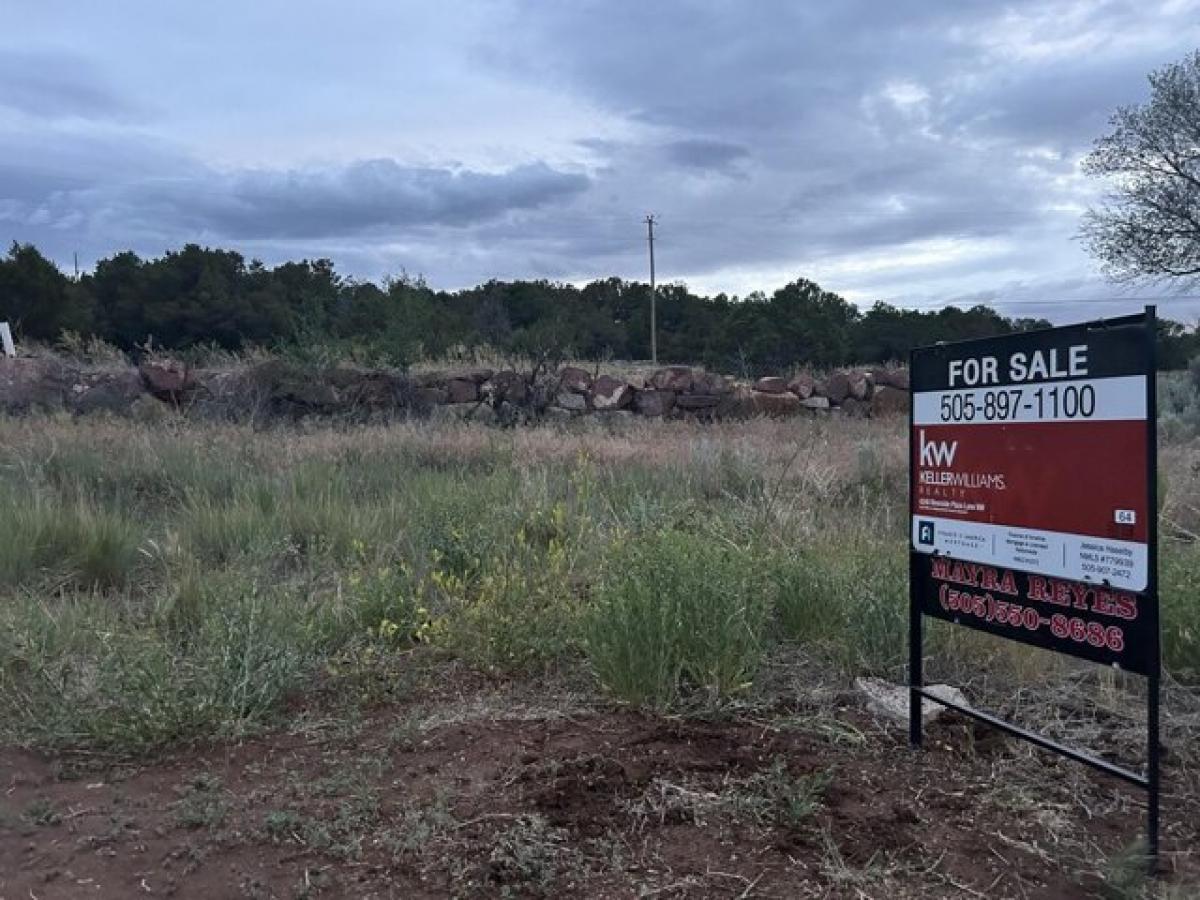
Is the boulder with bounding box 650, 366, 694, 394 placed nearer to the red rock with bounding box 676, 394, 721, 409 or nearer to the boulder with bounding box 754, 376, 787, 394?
the red rock with bounding box 676, 394, 721, 409

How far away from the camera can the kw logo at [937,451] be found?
4.20 m

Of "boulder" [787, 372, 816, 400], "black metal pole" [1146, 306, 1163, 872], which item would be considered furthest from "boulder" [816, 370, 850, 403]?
"black metal pole" [1146, 306, 1163, 872]

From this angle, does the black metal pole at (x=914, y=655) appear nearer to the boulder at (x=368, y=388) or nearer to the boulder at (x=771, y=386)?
the boulder at (x=368, y=388)

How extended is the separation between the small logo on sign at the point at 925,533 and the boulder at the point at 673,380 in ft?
52.7

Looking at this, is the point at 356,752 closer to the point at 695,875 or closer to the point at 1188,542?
the point at 695,875

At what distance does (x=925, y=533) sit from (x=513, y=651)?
6.38ft

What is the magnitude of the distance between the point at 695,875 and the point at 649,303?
179 ft

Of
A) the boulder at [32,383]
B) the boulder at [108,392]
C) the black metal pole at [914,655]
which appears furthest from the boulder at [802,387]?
the black metal pole at [914,655]

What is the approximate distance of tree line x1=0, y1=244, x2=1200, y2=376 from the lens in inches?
1158

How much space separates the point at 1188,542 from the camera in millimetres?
8070

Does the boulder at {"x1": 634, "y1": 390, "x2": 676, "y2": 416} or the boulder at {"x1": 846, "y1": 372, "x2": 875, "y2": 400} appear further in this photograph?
the boulder at {"x1": 846, "y1": 372, "x2": 875, "y2": 400}

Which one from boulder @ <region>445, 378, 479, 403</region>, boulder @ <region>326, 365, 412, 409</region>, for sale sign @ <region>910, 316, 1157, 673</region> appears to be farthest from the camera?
boulder @ <region>445, 378, 479, 403</region>

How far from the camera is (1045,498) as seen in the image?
372cm

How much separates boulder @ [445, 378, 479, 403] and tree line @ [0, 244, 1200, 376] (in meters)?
3.22
